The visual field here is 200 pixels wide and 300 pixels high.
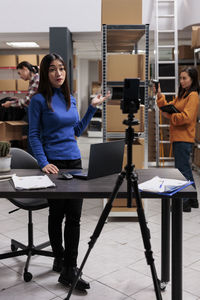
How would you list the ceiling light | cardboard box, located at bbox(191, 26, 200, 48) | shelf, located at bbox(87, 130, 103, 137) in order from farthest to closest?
shelf, located at bbox(87, 130, 103, 137)
the ceiling light
cardboard box, located at bbox(191, 26, 200, 48)

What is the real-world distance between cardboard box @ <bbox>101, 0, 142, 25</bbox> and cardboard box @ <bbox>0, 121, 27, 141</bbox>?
353cm

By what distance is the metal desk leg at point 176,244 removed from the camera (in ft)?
6.07

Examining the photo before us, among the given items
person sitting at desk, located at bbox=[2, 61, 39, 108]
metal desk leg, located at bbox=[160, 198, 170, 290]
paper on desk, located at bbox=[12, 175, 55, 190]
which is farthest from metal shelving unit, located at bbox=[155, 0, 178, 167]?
paper on desk, located at bbox=[12, 175, 55, 190]

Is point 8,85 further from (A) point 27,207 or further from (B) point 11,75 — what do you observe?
(A) point 27,207

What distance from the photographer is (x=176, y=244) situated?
1.87 metres

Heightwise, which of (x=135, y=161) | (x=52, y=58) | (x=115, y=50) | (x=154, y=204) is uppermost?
(x=115, y=50)

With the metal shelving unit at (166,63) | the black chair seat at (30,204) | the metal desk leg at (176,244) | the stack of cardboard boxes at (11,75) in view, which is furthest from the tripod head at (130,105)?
the stack of cardboard boxes at (11,75)

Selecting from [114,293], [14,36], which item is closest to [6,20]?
[14,36]

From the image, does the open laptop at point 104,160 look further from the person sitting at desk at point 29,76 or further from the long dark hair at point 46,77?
the person sitting at desk at point 29,76

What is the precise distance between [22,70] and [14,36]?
73.5 inches

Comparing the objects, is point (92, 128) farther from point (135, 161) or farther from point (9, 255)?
point (9, 255)

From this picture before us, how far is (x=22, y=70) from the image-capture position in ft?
18.1

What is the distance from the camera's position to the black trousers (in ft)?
7.25

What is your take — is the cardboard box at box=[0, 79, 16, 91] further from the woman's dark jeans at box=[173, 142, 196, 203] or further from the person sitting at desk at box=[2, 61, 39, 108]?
the woman's dark jeans at box=[173, 142, 196, 203]
